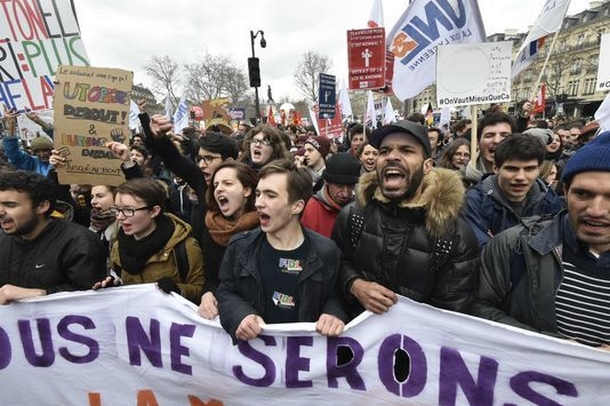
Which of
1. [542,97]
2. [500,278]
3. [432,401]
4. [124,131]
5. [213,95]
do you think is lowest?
[432,401]

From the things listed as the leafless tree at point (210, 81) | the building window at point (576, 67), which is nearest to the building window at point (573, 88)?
the building window at point (576, 67)

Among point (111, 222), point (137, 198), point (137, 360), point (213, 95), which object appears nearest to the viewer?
point (137, 360)

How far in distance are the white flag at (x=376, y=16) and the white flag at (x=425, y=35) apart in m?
1.47

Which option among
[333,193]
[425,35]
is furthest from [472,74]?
[333,193]

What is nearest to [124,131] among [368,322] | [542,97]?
[368,322]

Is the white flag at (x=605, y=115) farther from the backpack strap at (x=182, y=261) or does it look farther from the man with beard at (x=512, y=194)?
the backpack strap at (x=182, y=261)

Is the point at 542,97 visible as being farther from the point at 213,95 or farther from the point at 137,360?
the point at 213,95

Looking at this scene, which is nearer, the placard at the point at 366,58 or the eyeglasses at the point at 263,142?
the eyeglasses at the point at 263,142

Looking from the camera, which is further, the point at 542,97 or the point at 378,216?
the point at 542,97

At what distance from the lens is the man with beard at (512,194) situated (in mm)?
2498

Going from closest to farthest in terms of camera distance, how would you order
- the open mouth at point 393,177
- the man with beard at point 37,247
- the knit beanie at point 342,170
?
the open mouth at point 393,177, the man with beard at point 37,247, the knit beanie at point 342,170

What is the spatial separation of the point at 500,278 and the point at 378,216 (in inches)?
26.3

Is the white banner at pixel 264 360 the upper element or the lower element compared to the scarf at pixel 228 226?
lower

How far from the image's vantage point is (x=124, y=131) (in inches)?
124
